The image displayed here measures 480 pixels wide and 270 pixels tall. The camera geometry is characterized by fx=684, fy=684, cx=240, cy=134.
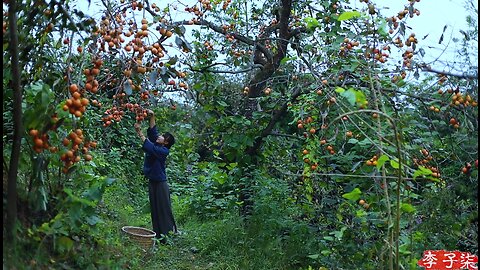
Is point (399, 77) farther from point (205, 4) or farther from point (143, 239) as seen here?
point (143, 239)

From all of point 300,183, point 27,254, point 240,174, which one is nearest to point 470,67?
point 27,254

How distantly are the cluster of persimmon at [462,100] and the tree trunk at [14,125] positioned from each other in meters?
2.32

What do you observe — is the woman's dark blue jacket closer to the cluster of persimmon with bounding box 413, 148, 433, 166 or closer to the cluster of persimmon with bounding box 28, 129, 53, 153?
the cluster of persimmon with bounding box 413, 148, 433, 166

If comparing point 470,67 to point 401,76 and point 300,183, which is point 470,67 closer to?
point 401,76

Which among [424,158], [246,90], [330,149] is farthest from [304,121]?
[246,90]

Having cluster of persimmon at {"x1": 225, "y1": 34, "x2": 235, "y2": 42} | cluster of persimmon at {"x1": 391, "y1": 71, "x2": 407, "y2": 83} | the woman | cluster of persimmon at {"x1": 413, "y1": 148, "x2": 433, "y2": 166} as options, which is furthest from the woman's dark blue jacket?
cluster of persimmon at {"x1": 413, "y1": 148, "x2": 433, "y2": 166}

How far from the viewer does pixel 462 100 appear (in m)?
3.83

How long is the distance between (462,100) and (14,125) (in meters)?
2.40

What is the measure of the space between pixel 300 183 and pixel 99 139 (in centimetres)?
340

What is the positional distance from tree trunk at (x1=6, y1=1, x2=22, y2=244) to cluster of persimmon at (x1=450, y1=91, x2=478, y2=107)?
2.32 metres

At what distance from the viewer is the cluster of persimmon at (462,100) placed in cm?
375

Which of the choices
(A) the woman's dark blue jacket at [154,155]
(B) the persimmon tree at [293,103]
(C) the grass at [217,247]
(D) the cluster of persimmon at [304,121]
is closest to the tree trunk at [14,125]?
(B) the persimmon tree at [293,103]

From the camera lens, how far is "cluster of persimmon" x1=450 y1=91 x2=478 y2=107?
3754 mm

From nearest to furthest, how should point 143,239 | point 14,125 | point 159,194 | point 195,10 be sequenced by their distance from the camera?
point 14,125 → point 195,10 → point 143,239 → point 159,194
